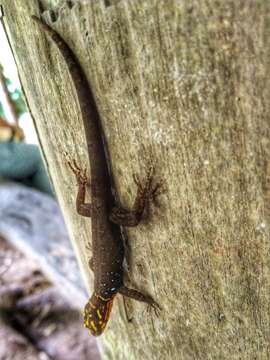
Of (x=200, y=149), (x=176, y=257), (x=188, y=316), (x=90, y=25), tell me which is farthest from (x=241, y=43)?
(x=188, y=316)

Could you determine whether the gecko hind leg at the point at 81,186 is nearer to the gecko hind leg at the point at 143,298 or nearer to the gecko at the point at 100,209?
the gecko at the point at 100,209

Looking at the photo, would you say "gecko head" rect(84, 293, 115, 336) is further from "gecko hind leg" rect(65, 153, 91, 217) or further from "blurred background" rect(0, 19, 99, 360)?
"blurred background" rect(0, 19, 99, 360)

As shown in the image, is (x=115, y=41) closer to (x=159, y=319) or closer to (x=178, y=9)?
(x=178, y=9)

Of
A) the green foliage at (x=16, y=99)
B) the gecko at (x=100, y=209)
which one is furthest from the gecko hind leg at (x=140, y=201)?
the green foliage at (x=16, y=99)

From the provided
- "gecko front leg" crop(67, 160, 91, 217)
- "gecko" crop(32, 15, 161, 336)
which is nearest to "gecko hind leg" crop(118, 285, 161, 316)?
"gecko" crop(32, 15, 161, 336)

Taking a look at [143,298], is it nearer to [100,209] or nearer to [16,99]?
[100,209]
